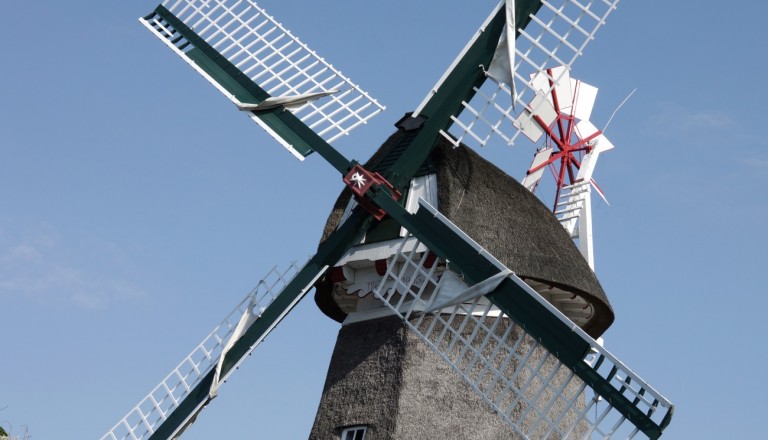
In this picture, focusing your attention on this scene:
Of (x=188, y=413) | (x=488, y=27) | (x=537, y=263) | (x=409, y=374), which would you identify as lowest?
(x=188, y=413)

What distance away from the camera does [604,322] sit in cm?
1142

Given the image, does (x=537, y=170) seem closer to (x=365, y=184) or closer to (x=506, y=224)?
(x=506, y=224)

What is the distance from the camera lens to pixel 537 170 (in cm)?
1341

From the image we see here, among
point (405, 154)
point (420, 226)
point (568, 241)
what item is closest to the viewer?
point (420, 226)

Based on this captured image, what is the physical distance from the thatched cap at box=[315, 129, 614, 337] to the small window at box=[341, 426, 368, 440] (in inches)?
57.4

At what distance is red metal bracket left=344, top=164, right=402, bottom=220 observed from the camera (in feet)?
34.9

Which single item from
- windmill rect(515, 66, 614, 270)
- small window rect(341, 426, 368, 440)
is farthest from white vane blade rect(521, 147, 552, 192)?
small window rect(341, 426, 368, 440)

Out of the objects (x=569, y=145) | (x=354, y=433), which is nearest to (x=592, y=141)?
(x=569, y=145)

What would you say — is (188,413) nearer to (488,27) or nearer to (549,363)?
(549,363)

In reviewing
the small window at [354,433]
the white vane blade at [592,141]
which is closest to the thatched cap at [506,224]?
the small window at [354,433]

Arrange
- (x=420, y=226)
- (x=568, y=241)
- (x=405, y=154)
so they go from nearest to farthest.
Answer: (x=420, y=226)
(x=405, y=154)
(x=568, y=241)

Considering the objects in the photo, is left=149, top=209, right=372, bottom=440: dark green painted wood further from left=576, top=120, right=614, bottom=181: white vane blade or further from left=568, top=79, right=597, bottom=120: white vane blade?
left=568, top=79, right=597, bottom=120: white vane blade

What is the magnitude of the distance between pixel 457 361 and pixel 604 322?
1850mm

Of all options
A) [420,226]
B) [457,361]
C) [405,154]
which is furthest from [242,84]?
[457,361]
